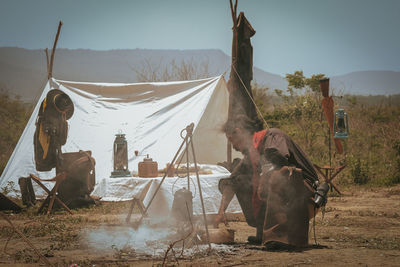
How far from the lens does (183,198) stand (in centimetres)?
412

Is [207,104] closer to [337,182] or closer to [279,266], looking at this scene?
[337,182]

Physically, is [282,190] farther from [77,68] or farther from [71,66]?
[71,66]

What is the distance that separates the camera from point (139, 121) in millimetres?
6586

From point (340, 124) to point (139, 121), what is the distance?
2.94 metres

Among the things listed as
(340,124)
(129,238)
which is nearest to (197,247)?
(129,238)

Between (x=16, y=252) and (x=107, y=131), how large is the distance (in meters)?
3.52

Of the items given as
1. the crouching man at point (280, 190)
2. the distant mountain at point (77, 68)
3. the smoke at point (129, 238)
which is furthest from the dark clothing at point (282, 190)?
the distant mountain at point (77, 68)

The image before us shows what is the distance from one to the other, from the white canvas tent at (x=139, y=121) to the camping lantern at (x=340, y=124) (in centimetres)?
162

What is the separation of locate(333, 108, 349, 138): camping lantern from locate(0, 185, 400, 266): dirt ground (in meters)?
1.01

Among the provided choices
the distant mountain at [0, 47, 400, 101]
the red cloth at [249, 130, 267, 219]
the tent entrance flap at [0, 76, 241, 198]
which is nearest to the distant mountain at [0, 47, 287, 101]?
the distant mountain at [0, 47, 400, 101]

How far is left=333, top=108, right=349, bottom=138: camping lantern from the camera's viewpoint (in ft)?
18.5

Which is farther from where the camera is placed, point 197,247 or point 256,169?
point 256,169

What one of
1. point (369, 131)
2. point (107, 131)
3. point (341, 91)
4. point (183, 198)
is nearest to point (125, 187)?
point (183, 198)

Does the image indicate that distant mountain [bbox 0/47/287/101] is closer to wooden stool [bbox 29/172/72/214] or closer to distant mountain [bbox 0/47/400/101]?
distant mountain [bbox 0/47/400/101]
